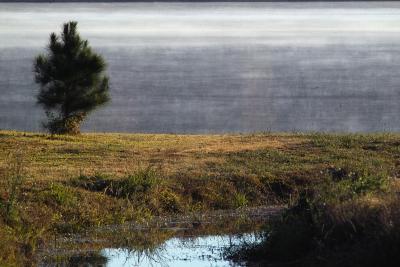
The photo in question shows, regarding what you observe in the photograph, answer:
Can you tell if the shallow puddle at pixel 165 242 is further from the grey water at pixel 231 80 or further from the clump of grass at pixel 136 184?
the grey water at pixel 231 80

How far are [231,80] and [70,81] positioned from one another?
2371cm

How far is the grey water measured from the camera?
1503 inches

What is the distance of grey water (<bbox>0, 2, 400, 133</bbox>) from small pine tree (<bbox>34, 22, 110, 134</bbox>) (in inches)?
281

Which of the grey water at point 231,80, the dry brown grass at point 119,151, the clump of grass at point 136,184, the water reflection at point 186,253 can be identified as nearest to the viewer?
the water reflection at point 186,253

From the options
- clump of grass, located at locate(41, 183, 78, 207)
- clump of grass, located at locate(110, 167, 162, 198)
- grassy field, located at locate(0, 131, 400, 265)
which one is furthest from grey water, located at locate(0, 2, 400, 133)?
clump of grass, located at locate(41, 183, 78, 207)

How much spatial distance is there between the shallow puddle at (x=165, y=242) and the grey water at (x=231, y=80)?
60.1 feet

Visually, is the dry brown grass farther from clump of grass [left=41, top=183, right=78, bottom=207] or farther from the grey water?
the grey water

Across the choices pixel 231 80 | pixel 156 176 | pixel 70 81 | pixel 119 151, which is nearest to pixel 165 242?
pixel 156 176

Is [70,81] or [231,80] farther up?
[70,81]

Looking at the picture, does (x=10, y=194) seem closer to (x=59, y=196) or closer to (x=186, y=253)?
(x=59, y=196)

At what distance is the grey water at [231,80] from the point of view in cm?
3819

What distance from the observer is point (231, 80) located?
51.5 metres

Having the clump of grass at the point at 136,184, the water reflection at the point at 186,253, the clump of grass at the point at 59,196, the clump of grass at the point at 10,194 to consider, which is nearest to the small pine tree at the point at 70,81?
the clump of grass at the point at 136,184

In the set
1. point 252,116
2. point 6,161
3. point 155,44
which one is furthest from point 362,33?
point 6,161
